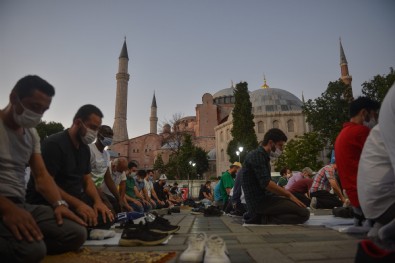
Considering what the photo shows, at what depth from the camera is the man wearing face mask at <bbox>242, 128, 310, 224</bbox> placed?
5.06 meters

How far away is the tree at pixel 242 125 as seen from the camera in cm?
3883

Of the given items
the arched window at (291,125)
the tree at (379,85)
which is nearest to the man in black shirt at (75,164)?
the tree at (379,85)

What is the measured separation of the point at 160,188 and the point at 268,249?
1239 cm

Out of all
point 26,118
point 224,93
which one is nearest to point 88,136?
point 26,118

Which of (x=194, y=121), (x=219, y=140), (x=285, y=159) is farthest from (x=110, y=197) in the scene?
(x=194, y=121)

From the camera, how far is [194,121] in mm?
69562

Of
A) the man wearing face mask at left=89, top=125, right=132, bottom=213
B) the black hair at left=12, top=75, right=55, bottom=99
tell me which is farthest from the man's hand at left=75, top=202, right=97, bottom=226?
the man wearing face mask at left=89, top=125, right=132, bottom=213

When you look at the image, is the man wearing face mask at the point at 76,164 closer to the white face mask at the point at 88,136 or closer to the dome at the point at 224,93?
the white face mask at the point at 88,136

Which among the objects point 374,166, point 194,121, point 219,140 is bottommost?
point 374,166

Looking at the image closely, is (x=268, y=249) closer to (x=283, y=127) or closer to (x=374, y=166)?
(x=374, y=166)

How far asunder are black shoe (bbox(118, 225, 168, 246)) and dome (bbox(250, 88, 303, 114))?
1639 inches

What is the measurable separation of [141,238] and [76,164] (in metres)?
1.18

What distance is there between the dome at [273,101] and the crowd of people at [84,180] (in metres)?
39.5

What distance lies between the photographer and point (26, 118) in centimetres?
242
